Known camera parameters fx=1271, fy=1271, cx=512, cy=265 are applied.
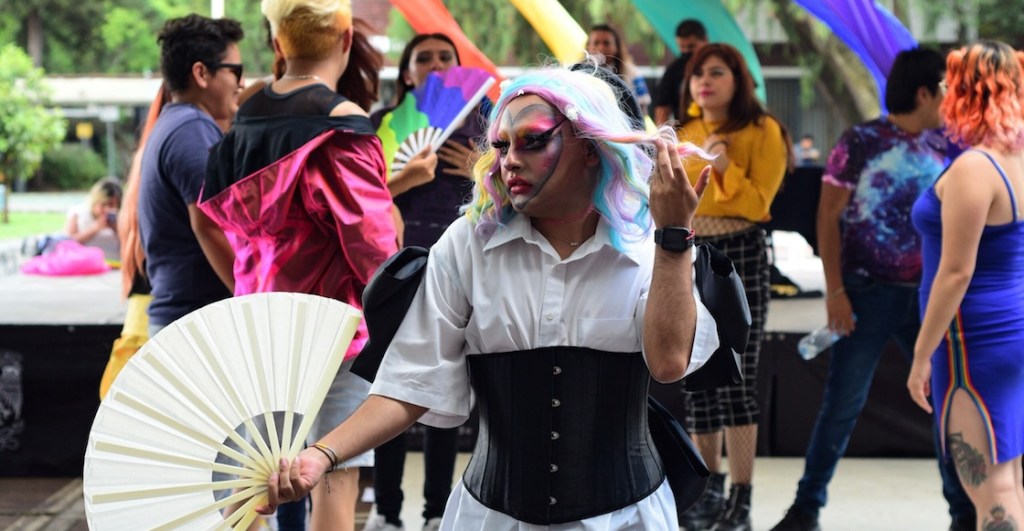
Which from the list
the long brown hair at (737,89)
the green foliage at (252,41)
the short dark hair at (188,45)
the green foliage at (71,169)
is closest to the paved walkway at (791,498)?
the long brown hair at (737,89)

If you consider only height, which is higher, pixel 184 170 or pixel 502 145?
pixel 502 145

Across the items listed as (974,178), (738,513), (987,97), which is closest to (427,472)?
(738,513)

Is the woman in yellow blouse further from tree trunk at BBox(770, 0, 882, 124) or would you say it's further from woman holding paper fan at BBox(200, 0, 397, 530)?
tree trunk at BBox(770, 0, 882, 124)

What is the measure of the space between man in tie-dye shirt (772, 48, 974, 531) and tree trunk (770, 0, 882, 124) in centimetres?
766

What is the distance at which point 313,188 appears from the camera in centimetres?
297

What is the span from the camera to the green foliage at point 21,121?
44.1 feet

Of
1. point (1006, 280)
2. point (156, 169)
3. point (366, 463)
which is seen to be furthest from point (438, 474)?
point (1006, 280)

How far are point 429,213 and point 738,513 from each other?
144cm

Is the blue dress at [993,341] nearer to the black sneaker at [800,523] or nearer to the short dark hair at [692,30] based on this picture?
the black sneaker at [800,523]

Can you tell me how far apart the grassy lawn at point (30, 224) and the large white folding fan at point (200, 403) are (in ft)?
38.3

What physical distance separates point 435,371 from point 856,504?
10.3 feet

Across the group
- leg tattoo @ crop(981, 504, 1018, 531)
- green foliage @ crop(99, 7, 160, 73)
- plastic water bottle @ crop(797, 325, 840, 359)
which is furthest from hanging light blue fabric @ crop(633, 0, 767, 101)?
green foliage @ crop(99, 7, 160, 73)

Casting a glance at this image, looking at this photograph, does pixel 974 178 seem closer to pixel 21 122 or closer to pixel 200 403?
pixel 200 403

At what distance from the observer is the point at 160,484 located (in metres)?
1.99
